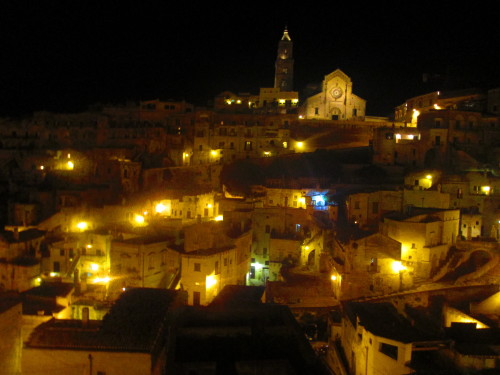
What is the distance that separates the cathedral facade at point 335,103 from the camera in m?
47.8

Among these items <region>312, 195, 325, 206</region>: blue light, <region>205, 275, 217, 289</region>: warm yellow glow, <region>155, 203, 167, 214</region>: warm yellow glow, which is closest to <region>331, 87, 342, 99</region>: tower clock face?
<region>312, 195, 325, 206</region>: blue light

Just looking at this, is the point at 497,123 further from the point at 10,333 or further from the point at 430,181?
the point at 10,333

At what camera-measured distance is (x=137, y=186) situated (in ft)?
115

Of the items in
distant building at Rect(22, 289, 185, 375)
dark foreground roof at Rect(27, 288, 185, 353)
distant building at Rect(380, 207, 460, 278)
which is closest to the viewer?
distant building at Rect(22, 289, 185, 375)

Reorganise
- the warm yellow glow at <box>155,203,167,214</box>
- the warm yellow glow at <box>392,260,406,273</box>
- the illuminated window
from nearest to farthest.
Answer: the illuminated window
the warm yellow glow at <box>392,260,406,273</box>
the warm yellow glow at <box>155,203,167,214</box>

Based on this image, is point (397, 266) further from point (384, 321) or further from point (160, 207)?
point (160, 207)

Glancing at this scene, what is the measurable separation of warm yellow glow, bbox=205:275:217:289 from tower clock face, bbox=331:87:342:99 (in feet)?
92.2

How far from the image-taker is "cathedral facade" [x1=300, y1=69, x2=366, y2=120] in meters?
47.8

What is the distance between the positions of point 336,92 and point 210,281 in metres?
28.6

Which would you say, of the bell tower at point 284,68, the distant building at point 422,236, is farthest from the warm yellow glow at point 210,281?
the bell tower at point 284,68

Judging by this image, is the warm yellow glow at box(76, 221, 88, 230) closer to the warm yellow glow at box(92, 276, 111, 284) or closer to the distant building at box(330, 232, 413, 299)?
the warm yellow glow at box(92, 276, 111, 284)

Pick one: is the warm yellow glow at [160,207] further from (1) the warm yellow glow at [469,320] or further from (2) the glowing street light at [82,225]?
(1) the warm yellow glow at [469,320]

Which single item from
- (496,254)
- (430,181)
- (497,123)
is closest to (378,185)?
(430,181)

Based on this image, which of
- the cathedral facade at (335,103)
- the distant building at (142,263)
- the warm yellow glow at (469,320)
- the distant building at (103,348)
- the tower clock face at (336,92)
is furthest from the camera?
the tower clock face at (336,92)
